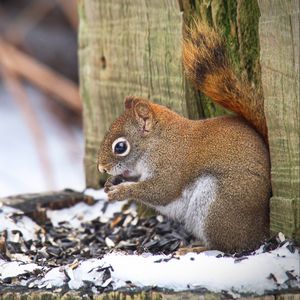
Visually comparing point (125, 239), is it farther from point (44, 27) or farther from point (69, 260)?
point (44, 27)

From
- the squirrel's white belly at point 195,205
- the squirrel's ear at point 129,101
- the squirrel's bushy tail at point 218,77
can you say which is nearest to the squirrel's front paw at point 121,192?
the squirrel's white belly at point 195,205

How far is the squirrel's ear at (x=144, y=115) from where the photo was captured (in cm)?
325

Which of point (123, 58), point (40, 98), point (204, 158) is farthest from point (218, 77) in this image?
point (40, 98)

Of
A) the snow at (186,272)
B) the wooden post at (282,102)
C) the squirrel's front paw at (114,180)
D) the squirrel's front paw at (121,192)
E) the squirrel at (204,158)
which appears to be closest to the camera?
the snow at (186,272)

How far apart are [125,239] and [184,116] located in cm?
51

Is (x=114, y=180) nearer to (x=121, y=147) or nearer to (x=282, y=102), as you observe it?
(x=121, y=147)

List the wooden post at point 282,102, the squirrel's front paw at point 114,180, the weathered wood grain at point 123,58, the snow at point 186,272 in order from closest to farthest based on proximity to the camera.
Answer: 1. the snow at point 186,272
2. the wooden post at point 282,102
3. the squirrel's front paw at point 114,180
4. the weathered wood grain at point 123,58

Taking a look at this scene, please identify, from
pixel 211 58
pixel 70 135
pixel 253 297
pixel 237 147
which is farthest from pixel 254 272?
pixel 70 135

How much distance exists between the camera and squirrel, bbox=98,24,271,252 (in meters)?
3.03

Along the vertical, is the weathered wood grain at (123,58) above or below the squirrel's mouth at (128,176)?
above

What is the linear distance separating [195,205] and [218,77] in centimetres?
42

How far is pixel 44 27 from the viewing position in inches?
314

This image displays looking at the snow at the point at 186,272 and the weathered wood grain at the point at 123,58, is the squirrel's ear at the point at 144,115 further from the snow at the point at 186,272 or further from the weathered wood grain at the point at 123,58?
the snow at the point at 186,272

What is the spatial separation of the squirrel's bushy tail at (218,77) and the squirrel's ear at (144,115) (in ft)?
0.68
